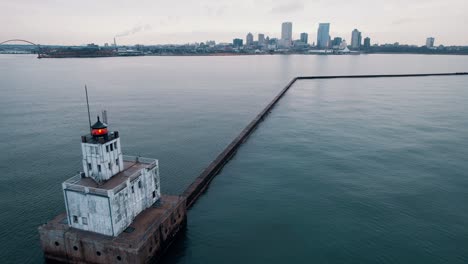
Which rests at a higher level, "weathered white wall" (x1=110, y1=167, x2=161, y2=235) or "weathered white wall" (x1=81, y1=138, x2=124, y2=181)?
"weathered white wall" (x1=81, y1=138, x2=124, y2=181)

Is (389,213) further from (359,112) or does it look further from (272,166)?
(359,112)

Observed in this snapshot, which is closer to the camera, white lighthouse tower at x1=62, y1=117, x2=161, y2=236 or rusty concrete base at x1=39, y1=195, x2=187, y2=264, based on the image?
rusty concrete base at x1=39, y1=195, x2=187, y2=264

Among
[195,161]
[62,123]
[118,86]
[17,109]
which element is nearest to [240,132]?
[195,161]

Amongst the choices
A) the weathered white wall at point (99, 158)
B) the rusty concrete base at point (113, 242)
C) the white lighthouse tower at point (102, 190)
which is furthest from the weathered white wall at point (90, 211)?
the weathered white wall at point (99, 158)

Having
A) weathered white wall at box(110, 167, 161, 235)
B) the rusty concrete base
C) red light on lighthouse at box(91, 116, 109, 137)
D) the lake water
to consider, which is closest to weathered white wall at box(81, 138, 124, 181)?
red light on lighthouse at box(91, 116, 109, 137)

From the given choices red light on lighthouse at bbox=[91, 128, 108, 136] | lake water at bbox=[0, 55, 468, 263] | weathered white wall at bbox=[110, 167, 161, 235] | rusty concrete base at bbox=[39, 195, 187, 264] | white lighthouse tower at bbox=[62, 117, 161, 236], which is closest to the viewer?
rusty concrete base at bbox=[39, 195, 187, 264]

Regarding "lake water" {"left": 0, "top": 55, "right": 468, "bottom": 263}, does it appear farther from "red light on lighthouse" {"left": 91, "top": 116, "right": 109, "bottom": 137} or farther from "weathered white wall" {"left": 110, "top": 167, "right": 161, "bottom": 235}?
"red light on lighthouse" {"left": 91, "top": 116, "right": 109, "bottom": 137}

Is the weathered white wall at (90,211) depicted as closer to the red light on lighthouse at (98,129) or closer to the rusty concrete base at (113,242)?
the rusty concrete base at (113,242)
